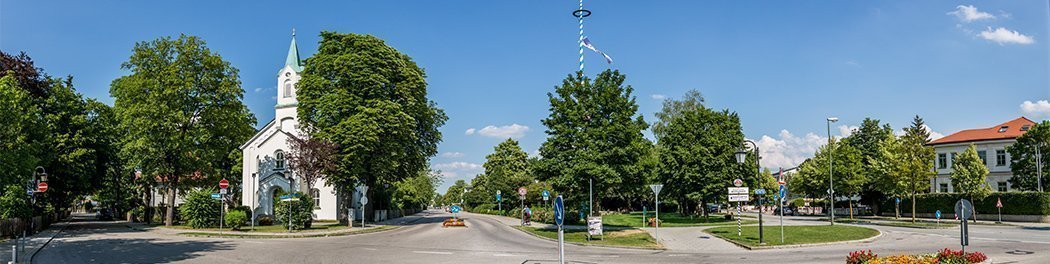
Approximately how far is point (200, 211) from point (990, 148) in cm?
7248

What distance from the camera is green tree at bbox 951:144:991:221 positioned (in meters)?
50.3

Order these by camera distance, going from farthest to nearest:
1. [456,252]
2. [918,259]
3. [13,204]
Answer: [13,204], [456,252], [918,259]

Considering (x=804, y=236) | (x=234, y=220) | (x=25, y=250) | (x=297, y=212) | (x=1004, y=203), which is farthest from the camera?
(x=1004, y=203)

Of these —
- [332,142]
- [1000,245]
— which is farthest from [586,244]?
[332,142]

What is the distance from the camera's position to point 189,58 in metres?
43.1

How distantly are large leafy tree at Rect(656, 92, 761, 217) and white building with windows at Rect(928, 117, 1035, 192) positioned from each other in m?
27.7

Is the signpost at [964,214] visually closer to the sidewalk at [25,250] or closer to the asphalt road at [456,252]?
the asphalt road at [456,252]

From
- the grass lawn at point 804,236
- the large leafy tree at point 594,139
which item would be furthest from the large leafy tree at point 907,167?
the large leafy tree at point 594,139

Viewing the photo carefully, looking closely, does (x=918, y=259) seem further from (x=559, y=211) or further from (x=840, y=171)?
(x=840, y=171)

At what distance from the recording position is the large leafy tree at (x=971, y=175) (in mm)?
50281

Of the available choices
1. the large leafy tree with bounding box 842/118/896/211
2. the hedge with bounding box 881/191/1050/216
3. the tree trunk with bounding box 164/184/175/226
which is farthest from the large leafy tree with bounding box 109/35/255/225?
the large leafy tree with bounding box 842/118/896/211

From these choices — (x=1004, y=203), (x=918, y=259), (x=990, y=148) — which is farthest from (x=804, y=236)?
(x=990, y=148)

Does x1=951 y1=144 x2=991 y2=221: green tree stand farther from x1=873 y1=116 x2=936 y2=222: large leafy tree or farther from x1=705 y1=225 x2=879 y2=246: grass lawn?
x1=705 y1=225 x2=879 y2=246: grass lawn

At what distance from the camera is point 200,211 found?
1513 inches
